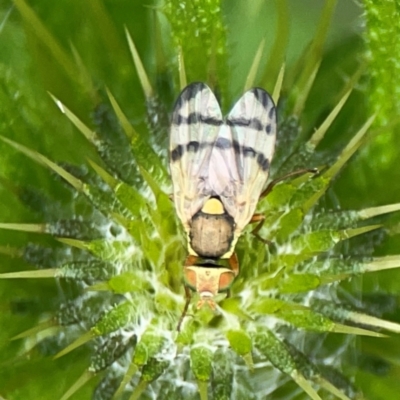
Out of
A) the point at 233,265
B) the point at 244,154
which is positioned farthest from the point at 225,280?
the point at 244,154

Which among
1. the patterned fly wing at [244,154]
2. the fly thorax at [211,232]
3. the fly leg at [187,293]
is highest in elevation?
the patterned fly wing at [244,154]

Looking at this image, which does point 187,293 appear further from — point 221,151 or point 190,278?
point 221,151

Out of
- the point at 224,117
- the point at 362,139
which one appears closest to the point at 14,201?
the point at 224,117

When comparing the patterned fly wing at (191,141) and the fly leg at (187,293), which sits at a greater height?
the patterned fly wing at (191,141)

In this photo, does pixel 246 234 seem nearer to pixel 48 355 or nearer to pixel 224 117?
pixel 224 117

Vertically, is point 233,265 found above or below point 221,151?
below
